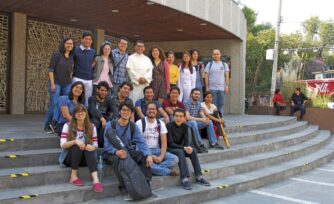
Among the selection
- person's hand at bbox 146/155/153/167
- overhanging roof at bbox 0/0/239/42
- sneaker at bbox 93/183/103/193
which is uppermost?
overhanging roof at bbox 0/0/239/42

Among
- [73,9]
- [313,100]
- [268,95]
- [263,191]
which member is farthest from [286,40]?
[263,191]

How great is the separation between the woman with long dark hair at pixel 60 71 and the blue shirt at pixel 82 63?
0.08 metres

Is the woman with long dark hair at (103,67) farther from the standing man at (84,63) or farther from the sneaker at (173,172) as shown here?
the sneaker at (173,172)

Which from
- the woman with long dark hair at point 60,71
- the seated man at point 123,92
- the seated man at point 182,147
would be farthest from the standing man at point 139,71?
the seated man at point 182,147

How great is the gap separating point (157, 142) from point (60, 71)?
2027 mm

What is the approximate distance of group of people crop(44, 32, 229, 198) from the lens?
17.1ft

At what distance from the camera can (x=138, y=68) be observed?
6902mm

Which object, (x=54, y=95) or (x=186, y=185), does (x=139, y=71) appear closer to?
(x=54, y=95)

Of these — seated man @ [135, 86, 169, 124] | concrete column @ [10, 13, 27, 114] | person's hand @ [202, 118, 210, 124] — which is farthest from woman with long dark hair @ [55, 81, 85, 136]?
concrete column @ [10, 13, 27, 114]

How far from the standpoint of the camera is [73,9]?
10.3 metres

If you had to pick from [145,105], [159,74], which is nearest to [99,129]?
[145,105]

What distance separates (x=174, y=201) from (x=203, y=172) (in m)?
1.12

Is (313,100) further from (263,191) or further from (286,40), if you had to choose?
(286,40)

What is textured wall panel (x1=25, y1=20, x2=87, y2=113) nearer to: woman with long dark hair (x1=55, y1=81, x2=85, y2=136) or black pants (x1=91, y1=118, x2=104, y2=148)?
woman with long dark hair (x1=55, y1=81, x2=85, y2=136)
